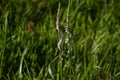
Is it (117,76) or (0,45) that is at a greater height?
(0,45)

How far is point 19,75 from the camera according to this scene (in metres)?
2.13

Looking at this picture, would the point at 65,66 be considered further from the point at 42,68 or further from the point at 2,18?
the point at 2,18

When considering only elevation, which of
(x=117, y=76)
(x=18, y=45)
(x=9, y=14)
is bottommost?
(x=117, y=76)

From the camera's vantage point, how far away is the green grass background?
2150 millimetres

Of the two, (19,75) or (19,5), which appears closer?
(19,75)

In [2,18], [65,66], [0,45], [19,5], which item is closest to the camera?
[65,66]

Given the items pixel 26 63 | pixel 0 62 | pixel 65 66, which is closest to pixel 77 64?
pixel 65 66

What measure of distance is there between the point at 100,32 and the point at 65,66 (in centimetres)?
60

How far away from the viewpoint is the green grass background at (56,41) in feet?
7.06

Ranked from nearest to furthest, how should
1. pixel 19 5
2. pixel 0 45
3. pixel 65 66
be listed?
1. pixel 65 66
2. pixel 0 45
3. pixel 19 5

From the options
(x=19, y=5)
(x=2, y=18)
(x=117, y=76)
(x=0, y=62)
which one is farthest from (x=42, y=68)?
(x=19, y=5)

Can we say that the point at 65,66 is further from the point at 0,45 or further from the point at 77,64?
the point at 0,45

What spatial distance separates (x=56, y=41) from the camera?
244cm

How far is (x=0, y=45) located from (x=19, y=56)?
0.13 m
